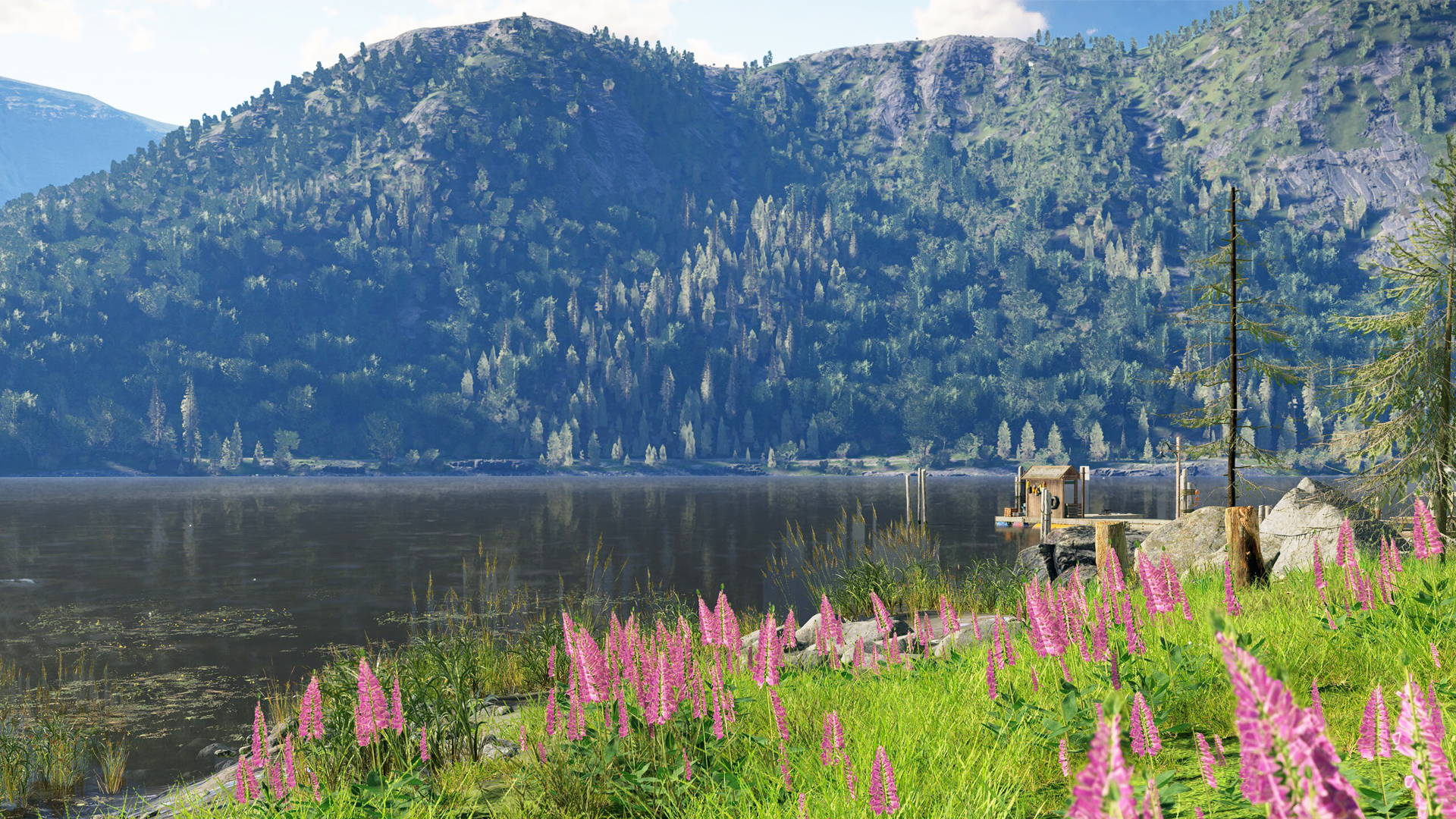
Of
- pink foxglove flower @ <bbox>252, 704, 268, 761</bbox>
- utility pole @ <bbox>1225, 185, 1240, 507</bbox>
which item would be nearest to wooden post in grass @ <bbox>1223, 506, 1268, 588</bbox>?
pink foxglove flower @ <bbox>252, 704, 268, 761</bbox>

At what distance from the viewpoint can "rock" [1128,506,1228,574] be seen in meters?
19.0

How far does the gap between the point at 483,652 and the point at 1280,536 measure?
1555 centimetres

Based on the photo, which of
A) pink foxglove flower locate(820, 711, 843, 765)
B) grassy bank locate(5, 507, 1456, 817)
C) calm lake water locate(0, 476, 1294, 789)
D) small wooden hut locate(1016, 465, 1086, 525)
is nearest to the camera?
pink foxglove flower locate(820, 711, 843, 765)

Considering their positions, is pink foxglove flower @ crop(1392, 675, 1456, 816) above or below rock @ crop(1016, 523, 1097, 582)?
above

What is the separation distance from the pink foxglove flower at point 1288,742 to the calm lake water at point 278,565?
52.7 feet

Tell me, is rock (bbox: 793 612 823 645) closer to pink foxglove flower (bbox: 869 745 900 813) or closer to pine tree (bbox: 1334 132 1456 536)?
pine tree (bbox: 1334 132 1456 536)

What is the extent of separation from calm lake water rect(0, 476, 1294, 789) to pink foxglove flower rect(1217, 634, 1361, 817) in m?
→ 16.0

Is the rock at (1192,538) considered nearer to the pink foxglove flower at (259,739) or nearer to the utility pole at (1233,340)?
the utility pole at (1233,340)

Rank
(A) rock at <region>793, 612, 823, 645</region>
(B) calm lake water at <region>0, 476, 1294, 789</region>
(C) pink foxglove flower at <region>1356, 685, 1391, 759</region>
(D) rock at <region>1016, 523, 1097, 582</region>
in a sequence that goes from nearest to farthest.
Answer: (C) pink foxglove flower at <region>1356, 685, 1391, 759</region> < (A) rock at <region>793, 612, 823, 645</region> < (B) calm lake water at <region>0, 476, 1294, 789</region> < (D) rock at <region>1016, 523, 1097, 582</region>

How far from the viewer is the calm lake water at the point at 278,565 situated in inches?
888

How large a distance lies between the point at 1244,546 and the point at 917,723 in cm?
676

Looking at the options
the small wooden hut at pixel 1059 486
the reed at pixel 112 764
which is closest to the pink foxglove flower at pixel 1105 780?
the reed at pixel 112 764

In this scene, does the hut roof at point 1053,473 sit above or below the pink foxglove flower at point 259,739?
below

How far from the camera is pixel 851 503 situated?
96688mm
